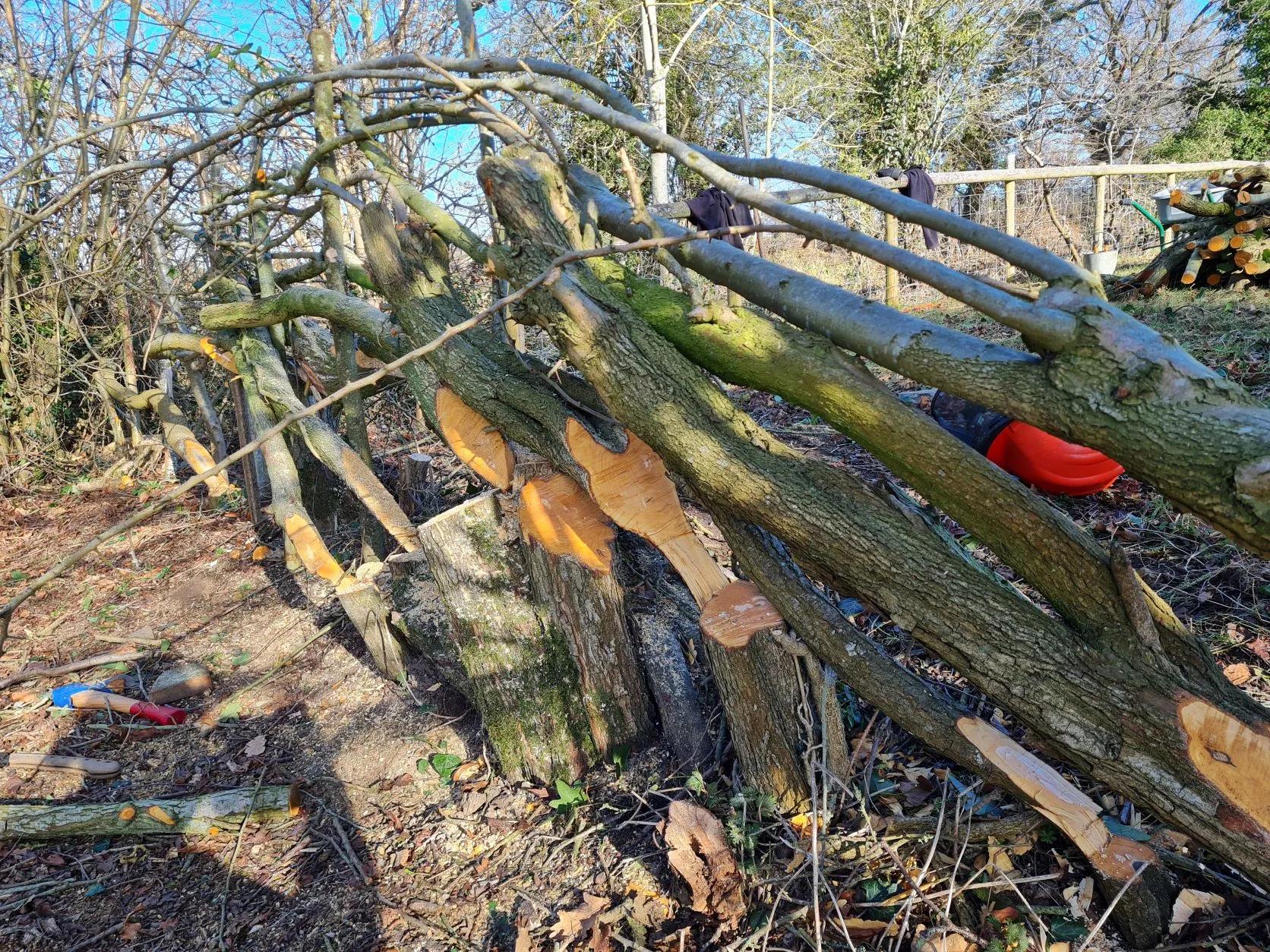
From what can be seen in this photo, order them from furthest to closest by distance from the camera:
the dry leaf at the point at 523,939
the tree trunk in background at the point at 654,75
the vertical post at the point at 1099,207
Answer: the vertical post at the point at 1099,207, the tree trunk in background at the point at 654,75, the dry leaf at the point at 523,939

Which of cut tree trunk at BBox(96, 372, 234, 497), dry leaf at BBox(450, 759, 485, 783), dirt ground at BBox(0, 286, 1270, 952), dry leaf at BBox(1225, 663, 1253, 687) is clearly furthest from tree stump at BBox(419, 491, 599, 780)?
cut tree trunk at BBox(96, 372, 234, 497)

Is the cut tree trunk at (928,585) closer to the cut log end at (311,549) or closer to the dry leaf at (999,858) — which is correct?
the dry leaf at (999,858)

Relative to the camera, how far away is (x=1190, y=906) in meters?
1.81

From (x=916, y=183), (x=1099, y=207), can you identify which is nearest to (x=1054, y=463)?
(x=916, y=183)

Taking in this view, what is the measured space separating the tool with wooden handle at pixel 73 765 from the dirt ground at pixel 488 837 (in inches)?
2.0

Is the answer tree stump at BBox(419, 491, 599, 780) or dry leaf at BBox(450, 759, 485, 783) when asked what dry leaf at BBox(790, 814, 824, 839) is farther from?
dry leaf at BBox(450, 759, 485, 783)

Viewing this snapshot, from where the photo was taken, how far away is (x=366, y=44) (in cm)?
784

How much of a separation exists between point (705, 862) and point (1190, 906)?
116 cm

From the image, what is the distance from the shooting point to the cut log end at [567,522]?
2689 mm

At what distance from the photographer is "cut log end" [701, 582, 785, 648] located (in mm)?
2309

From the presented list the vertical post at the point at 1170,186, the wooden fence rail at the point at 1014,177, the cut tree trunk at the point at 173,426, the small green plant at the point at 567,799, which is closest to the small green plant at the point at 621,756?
the small green plant at the point at 567,799

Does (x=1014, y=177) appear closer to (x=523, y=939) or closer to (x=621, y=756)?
(x=621, y=756)

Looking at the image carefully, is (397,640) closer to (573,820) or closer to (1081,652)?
(573,820)

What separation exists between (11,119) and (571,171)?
8546 millimetres
